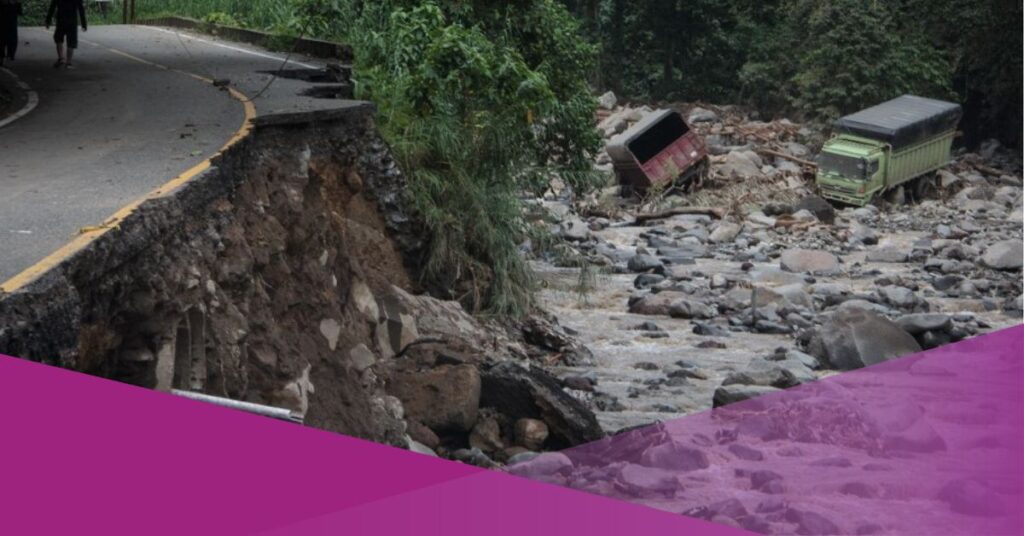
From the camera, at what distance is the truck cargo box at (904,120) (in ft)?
60.4

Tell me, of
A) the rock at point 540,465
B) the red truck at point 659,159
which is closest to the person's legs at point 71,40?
Answer: the red truck at point 659,159

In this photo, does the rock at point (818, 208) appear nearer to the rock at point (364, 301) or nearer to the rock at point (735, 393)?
the rock at point (735, 393)

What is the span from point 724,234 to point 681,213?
2.03 metres

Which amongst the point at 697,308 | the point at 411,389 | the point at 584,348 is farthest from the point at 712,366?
the point at 411,389

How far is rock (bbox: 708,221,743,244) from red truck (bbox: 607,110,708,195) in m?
1.59

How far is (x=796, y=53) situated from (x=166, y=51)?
32.0ft

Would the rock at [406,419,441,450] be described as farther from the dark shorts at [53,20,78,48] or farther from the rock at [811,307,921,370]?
the dark shorts at [53,20,78,48]

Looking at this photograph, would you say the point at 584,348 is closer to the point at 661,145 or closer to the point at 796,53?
the point at 796,53

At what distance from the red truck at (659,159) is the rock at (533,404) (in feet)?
42.7

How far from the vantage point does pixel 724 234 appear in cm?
2112

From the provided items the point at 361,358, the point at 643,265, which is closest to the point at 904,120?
the point at 643,265

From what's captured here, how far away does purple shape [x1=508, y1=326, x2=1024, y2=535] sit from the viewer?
816cm

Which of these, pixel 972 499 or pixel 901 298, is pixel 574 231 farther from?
pixel 972 499
